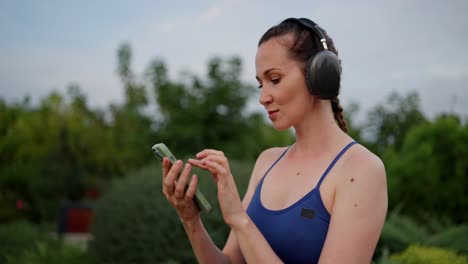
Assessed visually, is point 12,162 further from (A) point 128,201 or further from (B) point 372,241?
(B) point 372,241

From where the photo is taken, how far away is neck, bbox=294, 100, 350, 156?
2605 mm

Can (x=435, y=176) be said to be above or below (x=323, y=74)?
below

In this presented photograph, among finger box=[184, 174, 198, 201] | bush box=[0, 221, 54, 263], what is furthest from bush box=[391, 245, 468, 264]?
bush box=[0, 221, 54, 263]

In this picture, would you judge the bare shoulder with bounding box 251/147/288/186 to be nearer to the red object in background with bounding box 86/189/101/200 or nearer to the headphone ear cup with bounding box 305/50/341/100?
the headphone ear cup with bounding box 305/50/341/100

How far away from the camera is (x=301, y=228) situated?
7.99 ft

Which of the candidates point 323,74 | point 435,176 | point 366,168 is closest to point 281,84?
point 323,74

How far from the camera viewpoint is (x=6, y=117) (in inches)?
566

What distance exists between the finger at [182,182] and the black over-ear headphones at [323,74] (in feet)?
2.33

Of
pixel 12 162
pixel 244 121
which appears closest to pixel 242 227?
pixel 244 121

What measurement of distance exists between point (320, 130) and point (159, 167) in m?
5.70

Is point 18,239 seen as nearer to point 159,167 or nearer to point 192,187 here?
point 159,167

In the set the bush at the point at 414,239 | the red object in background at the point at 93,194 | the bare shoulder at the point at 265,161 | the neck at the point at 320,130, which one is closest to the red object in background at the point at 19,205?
the red object in background at the point at 93,194

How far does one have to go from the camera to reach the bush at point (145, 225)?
6203mm

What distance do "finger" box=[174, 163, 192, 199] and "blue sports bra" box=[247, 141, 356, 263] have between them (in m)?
0.50
